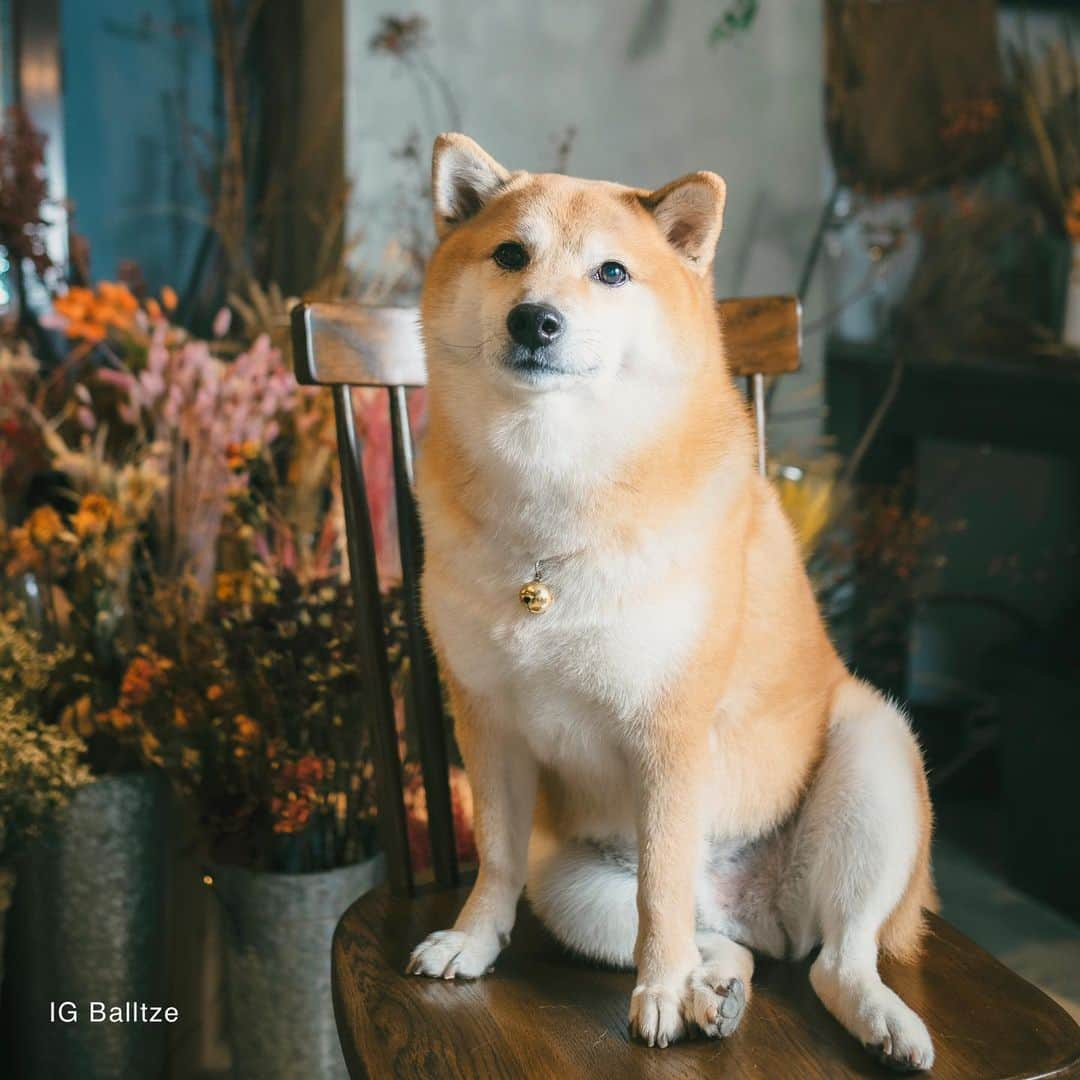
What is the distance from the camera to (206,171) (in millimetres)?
2467

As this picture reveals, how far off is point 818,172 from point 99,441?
5.57 ft

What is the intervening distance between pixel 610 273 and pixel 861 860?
548 millimetres

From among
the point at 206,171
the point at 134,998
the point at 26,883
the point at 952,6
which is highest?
the point at 952,6

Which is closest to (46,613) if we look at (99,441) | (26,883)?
(99,441)

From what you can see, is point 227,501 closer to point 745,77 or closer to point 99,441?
point 99,441

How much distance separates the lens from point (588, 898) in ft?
3.49

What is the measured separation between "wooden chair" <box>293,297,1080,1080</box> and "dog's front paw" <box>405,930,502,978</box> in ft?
0.04

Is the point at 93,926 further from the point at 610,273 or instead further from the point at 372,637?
the point at 610,273

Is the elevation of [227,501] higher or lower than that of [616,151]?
lower

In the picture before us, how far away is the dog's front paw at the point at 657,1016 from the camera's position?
92 cm

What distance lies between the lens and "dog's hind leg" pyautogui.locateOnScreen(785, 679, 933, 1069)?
38.3 inches

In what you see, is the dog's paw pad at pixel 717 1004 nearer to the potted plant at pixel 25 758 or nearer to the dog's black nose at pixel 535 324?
the dog's black nose at pixel 535 324

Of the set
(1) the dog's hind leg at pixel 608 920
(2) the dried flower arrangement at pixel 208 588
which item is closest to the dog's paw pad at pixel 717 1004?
(1) the dog's hind leg at pixel 608 920

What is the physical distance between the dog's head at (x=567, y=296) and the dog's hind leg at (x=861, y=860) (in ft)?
1.23
